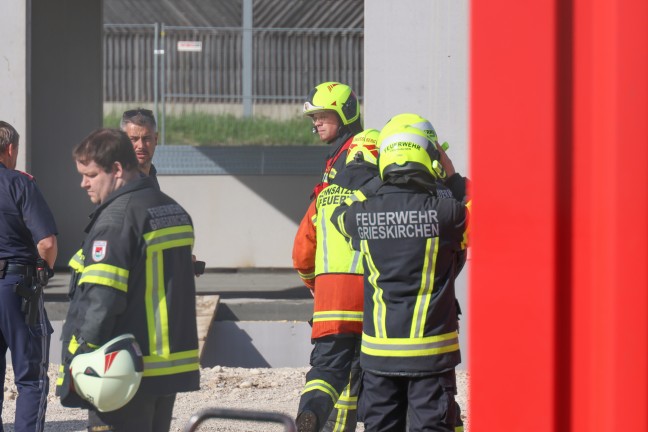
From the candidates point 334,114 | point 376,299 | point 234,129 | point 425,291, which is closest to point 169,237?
point 376,299

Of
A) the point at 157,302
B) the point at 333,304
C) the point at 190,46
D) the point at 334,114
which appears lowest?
the point at 333,304

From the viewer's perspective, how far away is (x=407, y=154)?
4.22 metres

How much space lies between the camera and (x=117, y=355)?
151 inches

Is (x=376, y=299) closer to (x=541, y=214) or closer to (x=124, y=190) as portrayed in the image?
(x=124, y=190)

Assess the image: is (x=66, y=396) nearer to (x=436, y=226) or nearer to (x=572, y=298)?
(x=436, y=226)

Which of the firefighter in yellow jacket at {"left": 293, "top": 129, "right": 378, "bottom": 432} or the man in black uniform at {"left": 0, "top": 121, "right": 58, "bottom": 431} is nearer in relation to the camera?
the firefighter in yellow jacket at {"left": 293, "top": 129, "right": 378, "bottom": 432}

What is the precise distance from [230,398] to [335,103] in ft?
8.88

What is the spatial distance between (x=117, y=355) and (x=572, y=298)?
2.45m

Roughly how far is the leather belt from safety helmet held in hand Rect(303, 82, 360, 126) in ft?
5.41

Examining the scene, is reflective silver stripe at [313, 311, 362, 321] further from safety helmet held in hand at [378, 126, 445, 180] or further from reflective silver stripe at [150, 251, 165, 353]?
reflective silver stripe at [150, 251, 165, 353]

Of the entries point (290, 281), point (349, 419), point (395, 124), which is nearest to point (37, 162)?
point (290, 281)

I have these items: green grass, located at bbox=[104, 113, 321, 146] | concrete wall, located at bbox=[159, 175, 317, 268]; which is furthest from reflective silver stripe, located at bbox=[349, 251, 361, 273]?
green grass, located at bbox=[104, 113, 321, 146]

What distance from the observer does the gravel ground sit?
6.79 m

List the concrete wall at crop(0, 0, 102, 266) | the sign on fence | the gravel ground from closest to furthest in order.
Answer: the gravel ground → the concrete wall at crop(0, 0, 102, 266) → the sign on fence
